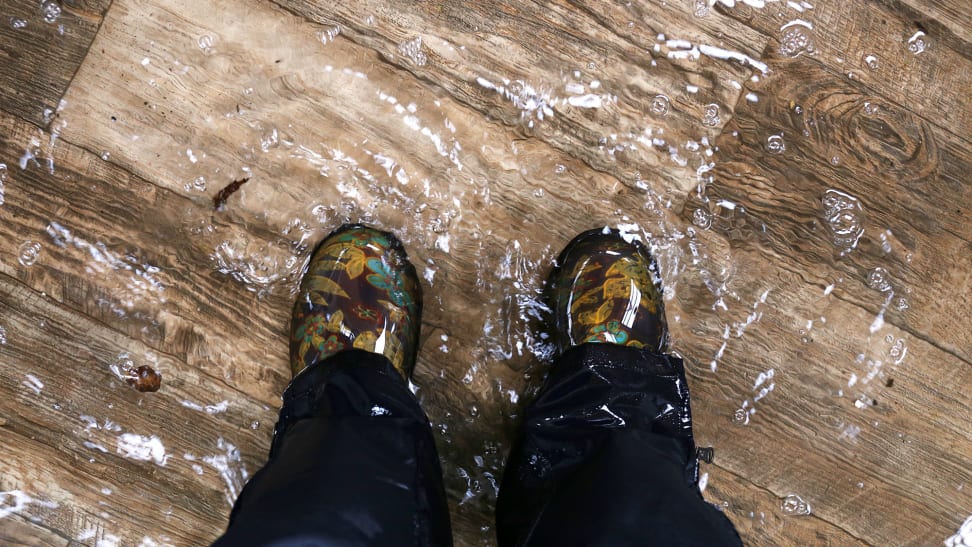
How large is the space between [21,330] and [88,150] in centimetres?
34

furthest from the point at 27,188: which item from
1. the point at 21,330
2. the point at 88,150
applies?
the point at 21,330

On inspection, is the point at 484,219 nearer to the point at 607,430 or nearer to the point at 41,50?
the point at 607,430

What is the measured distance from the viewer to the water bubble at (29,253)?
109 centimetres

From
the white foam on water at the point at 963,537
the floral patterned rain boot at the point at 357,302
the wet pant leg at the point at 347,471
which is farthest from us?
the white foam on water at the point at 963,537

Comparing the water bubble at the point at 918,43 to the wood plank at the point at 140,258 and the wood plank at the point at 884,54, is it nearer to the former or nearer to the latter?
the wood plank at the point at 884,54

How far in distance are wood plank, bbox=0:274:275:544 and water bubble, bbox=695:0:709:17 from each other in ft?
3.63

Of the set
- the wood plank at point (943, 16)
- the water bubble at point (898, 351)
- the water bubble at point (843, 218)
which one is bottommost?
the water bubble at point (898, 351)

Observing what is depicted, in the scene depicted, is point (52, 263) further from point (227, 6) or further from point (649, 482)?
point (649, 482)

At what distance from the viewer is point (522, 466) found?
944mm

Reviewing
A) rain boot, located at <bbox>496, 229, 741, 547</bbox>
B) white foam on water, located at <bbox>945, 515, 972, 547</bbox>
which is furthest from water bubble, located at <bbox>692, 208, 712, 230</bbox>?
white foam on water, located at <bbox>945, 515, 972, 547</bbox>

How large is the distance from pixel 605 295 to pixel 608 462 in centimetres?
34

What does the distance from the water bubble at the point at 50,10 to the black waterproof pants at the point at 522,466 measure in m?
0.79

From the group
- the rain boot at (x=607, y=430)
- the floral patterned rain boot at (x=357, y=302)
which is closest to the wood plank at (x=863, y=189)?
the rain boot at (x=607, y=430)

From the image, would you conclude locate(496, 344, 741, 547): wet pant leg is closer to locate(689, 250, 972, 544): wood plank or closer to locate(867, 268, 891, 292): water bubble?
locate(689, 250, 972, 544): wood plank
